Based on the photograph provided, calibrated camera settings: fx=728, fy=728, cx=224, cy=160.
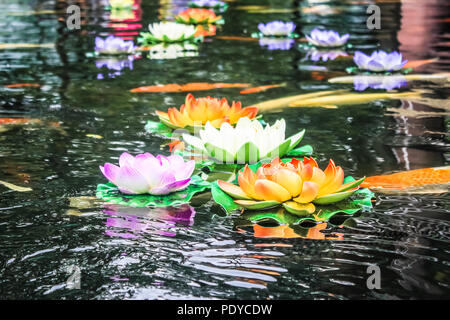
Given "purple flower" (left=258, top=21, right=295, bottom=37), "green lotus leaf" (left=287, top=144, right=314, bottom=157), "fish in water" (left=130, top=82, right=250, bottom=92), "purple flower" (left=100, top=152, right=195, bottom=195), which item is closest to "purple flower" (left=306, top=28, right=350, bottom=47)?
"purple flower" (left=258, top=21, right=295, bottom=37)

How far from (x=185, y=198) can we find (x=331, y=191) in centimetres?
55

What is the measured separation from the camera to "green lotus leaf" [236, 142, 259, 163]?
300cm

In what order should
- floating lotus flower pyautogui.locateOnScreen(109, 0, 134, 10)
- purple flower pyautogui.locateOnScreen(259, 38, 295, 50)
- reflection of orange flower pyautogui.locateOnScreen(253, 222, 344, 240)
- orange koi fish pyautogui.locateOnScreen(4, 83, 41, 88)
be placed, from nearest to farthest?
reflection of orange flower pyautogui.locateOnScreen(253, 222, 344, 240), orange koi fish pyautogui.locateOnScreen(4, 83, 41, 88), purple flower pyautogui.locateOnScreen(259, 38, 295, 50), floating lotus flower pyautogui.locateOnScreen(109, 0, 134, 10)

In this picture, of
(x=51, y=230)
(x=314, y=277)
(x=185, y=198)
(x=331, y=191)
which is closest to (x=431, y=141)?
(x=331, y=191)

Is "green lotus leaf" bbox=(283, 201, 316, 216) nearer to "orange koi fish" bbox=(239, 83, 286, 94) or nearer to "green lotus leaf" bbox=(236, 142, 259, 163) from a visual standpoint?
"green lotus leaf" bbox=(236, 142, 259, 163)

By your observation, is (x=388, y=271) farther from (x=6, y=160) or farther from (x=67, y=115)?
(x=67, y=115)

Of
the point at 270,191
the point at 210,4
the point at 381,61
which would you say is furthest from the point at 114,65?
the point at 210,4

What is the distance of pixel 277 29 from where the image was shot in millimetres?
7328

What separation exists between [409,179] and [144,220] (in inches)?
45.0

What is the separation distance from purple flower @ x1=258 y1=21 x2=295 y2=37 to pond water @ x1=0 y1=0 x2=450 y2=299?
34.1 inches

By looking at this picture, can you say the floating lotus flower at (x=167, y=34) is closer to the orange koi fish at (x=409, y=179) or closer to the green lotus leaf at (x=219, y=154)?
the green lotus leaf at (x=219, y=154)

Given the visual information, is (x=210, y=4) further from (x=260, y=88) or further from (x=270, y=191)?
(x=270, y=191)

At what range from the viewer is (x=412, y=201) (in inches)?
108

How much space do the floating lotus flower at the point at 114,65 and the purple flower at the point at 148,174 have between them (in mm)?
2721
